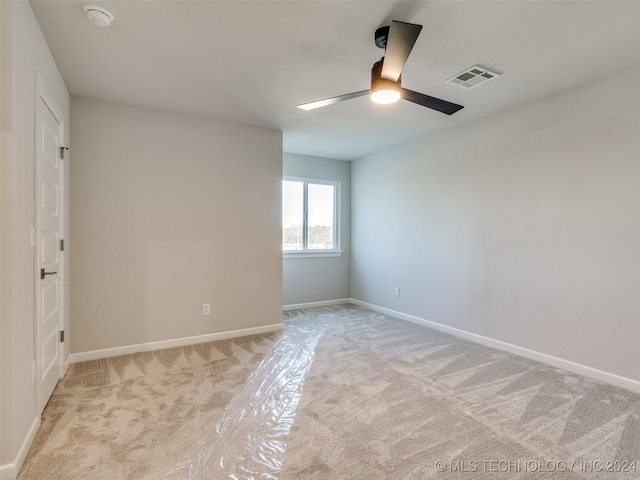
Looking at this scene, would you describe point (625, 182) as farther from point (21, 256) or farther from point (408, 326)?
point (21, 256)

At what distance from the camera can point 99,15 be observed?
196 centimetres

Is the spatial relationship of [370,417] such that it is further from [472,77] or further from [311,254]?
[311,254]

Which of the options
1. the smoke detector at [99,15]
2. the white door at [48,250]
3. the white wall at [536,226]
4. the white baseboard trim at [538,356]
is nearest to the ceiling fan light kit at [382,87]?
the smoke detector at [99,15]

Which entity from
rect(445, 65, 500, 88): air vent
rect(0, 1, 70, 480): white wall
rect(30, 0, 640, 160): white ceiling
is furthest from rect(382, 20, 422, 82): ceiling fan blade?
rect(0, 1, 70, 480): white wall

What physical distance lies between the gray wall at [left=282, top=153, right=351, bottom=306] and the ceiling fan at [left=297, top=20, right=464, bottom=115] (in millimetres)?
2896

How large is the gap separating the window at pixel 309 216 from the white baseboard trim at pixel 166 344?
4.85ft

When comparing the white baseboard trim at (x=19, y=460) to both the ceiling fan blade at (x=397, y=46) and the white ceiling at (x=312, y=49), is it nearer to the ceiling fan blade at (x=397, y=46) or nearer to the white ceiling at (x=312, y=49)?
the white ceiling at (x=312, y=49)

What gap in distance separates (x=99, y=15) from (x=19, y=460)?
2449mm

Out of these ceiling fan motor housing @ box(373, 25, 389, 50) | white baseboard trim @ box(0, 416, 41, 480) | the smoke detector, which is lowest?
white baseboard trim @ box(0, 416, 41, 480)

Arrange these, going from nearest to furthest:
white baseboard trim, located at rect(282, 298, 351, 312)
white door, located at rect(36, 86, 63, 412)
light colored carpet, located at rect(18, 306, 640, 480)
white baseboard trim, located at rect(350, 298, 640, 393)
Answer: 1. light colored carpet, located at rect(18, 306, 640, 480)
2. white door, located at rect(36, 86, 63, 412)
3. white baseboard trim, located at rect(350, 298, 640, 393)
4. white baseboard trim, located at rect(282, 298, 351, 312)

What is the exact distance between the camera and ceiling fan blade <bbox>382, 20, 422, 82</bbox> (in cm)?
162

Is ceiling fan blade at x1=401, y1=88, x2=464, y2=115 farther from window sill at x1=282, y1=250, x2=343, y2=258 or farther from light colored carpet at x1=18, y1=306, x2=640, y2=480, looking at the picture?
window sill at x1=282, y1=250, x2=343, y2=258

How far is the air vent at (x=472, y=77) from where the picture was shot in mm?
2600

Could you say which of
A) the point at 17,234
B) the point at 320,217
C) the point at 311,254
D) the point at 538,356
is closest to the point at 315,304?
the point at 311,254
